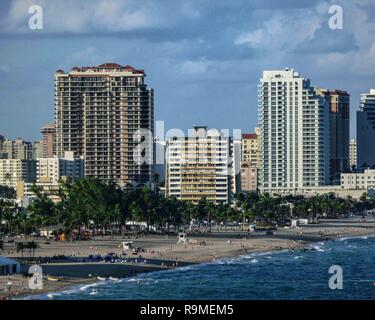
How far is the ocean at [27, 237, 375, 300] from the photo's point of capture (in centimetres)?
4822

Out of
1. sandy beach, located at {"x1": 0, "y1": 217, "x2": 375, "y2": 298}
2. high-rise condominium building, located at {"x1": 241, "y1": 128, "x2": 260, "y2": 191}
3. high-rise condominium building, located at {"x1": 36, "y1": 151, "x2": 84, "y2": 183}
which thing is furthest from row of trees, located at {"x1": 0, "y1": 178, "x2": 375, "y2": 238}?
high-rise condominium building, located at {"x1": 241, "y1": 128, "x2": 260, "y2": 191}

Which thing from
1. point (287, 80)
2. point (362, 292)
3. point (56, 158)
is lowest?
point (362, 292)

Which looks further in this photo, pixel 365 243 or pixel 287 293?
pixel 365 243

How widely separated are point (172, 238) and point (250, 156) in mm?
85770

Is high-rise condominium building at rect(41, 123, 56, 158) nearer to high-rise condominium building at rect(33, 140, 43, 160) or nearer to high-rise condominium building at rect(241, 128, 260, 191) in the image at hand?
high-rise condominium building at rect(33, 140, 43, 160)

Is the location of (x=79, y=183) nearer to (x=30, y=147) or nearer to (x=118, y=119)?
(x=118, y=119)

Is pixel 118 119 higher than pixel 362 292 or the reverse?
higher

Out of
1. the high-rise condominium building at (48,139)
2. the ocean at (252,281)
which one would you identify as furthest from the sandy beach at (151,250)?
the high-rise condominium building at (48,139)

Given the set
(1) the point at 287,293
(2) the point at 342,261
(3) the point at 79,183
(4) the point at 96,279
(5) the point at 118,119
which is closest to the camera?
(1) the point at 287,293

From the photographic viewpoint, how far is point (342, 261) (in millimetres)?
72188

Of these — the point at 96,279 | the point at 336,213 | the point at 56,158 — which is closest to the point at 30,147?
the point at 56,158

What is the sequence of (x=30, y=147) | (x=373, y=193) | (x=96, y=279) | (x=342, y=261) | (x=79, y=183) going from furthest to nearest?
(x=30, y=147) → (x=373, y=193) → (x=79, y=183) → (x=342, y=261) → (x=96, y=279)

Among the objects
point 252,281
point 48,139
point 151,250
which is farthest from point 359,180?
point 252,281

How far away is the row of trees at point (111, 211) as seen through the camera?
91875 millimetres
